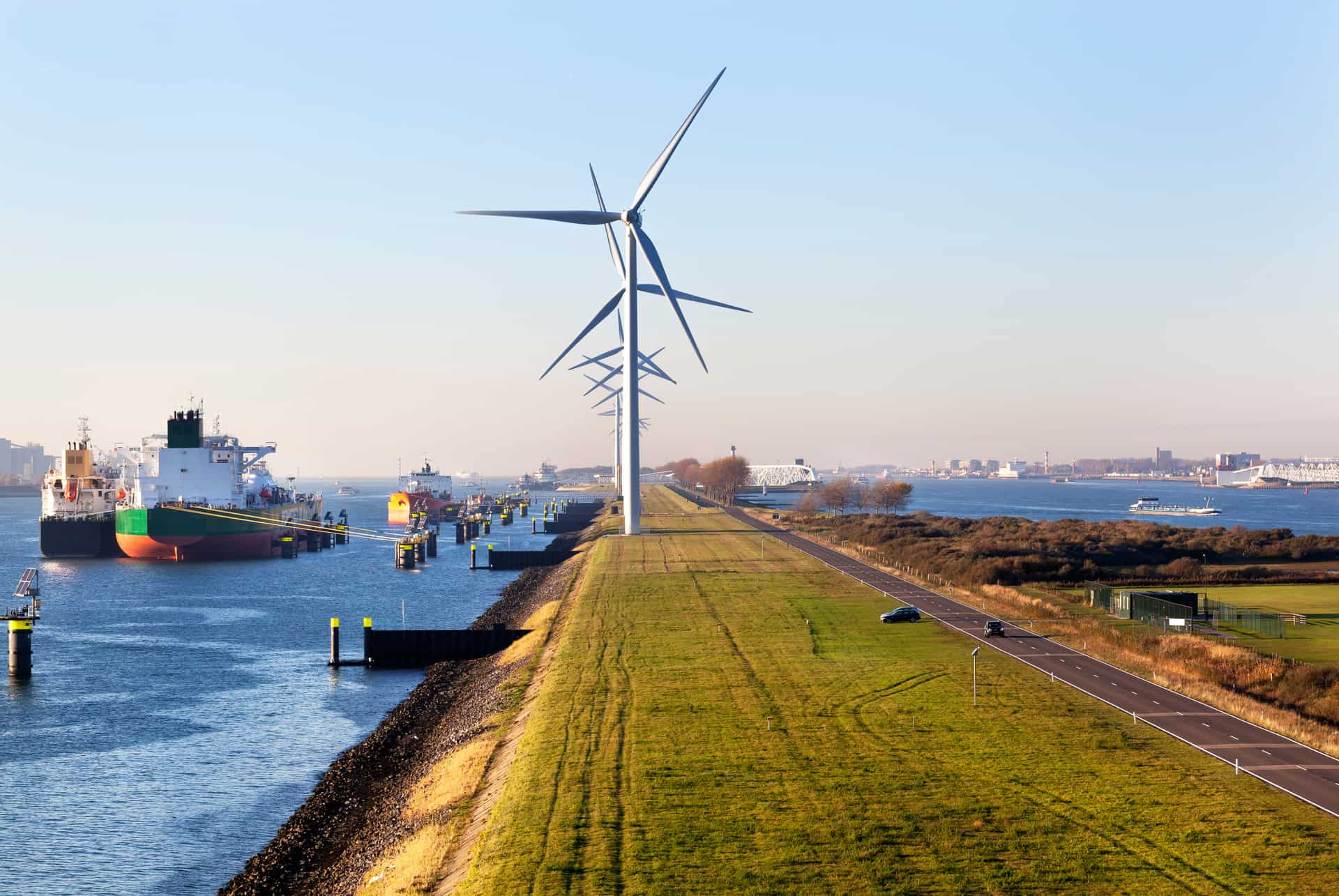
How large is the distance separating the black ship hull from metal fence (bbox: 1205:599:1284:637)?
138206 mm

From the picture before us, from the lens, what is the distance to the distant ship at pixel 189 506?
149625 millimetres

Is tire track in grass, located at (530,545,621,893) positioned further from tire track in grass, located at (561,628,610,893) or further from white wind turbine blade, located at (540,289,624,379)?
white wind turbine blade, located at (540,289,624,379)

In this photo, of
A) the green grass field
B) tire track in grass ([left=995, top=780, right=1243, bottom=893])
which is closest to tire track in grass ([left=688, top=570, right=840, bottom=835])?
tire track in grass ([left=995, top=780, right=1243, bottom=893])

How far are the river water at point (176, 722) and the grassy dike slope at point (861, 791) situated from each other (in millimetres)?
11581

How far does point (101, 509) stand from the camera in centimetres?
17362

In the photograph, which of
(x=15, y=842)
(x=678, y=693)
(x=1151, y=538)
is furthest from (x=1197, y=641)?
(x=1151, y=538)

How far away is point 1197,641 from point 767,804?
1435 inches

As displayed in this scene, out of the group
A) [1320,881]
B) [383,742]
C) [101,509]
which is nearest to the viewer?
[1320,881]

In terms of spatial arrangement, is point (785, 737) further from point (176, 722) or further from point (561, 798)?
point (176, 722)

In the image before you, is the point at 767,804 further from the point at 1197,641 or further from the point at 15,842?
the point at 1197,641

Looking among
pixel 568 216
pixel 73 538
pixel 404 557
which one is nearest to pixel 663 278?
pixel 568 216

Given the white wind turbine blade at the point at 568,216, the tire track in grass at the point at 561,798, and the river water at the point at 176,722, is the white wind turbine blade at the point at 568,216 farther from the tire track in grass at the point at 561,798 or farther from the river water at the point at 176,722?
the tire track in grass at the point at 561,798

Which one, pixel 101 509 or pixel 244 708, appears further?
pixel 101 509

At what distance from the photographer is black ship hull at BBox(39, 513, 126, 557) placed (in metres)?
156
